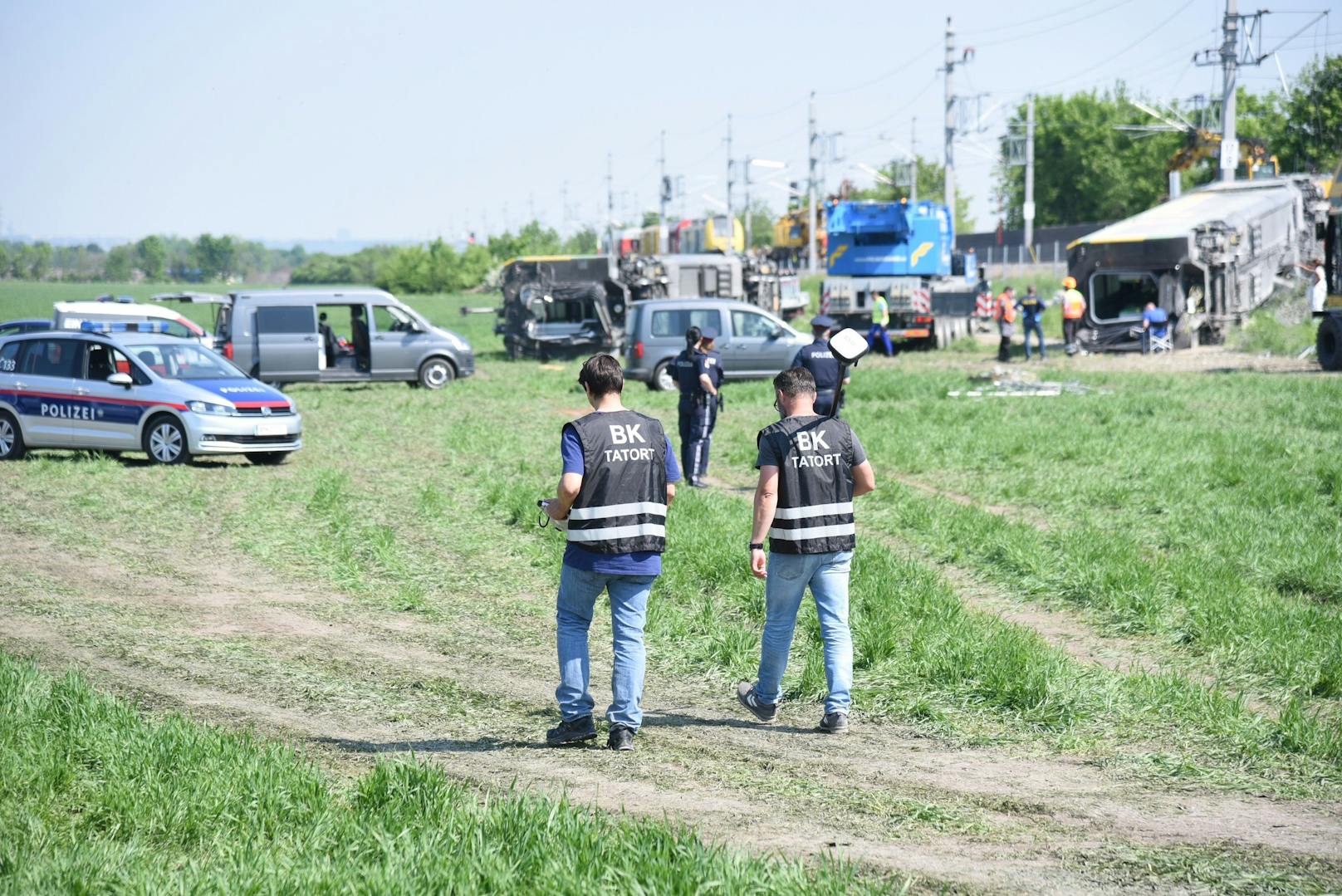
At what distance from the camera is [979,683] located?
24.0 ft

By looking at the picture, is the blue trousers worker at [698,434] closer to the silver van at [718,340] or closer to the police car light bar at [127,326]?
the silver van at [718,340]

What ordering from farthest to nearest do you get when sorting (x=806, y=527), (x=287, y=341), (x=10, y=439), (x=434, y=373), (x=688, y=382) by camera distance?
(x=434, y=373), (x=287, y=341), (x=10, y=439), (x=688, y=382), (x=806, y=527)

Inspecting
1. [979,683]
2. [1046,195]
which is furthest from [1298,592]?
[1046,195]

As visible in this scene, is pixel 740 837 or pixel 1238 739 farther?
pixel 1238 739

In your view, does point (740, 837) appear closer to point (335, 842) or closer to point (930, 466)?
point (335, 842)

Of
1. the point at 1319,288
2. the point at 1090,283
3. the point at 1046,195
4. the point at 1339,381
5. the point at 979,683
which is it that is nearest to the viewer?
the point at 979,683

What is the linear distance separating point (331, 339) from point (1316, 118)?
59145mm

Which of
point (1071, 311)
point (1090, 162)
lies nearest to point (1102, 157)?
point (1090, 162)

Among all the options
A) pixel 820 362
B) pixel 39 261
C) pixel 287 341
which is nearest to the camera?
pixel 820 362

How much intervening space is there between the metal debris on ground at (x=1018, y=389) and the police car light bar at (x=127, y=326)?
13.4 meters

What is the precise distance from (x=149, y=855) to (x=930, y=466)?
11746mm

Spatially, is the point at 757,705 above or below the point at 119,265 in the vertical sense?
below

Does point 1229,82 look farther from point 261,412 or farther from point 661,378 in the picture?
point 261,412

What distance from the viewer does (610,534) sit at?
6.23m
